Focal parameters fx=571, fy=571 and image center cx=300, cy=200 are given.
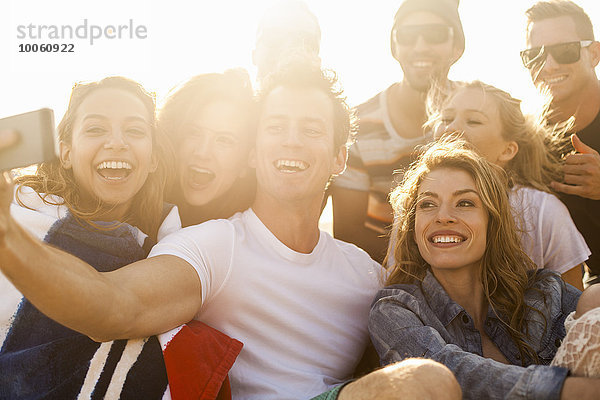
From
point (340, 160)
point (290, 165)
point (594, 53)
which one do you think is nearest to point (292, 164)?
point (290, 165)

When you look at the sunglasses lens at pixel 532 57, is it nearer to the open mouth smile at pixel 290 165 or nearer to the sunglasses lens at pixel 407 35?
the sunglasses lens at pixel 407 35

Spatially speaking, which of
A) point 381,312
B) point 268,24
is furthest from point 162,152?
point 268,24

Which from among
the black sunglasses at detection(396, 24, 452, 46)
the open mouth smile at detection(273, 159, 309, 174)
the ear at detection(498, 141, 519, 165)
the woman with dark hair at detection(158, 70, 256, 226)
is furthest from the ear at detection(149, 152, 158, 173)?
the black sunglasses at detection(396, 24, 452, 46)

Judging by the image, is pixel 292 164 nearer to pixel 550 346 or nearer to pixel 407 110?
pixel 550 346

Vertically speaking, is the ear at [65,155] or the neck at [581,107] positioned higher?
the neck at [581,107]

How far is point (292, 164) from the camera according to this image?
3.11 m

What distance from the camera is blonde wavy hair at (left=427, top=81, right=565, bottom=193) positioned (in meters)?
3.81

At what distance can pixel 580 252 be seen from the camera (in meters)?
3.47

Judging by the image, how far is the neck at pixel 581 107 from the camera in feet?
14.5

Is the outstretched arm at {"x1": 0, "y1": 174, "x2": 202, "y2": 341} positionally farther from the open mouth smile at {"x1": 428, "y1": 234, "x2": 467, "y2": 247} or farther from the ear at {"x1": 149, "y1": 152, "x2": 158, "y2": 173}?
the open mouth smile at {"x1": 428, "y1": 234, "x2": 467, "y2": 247}

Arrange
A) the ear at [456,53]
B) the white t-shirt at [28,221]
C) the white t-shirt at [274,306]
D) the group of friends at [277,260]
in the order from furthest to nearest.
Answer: the ear at [456,53] < the white t-shirt at [274,306] < the white t-shirt at [28,221] < the group of friends at [277,260]

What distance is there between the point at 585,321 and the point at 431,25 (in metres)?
3.13

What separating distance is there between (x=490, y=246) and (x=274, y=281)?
3.76 ft

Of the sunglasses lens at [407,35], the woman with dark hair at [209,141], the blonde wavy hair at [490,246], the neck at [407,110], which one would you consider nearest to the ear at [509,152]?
the blonde wavy hair at [490,246]
